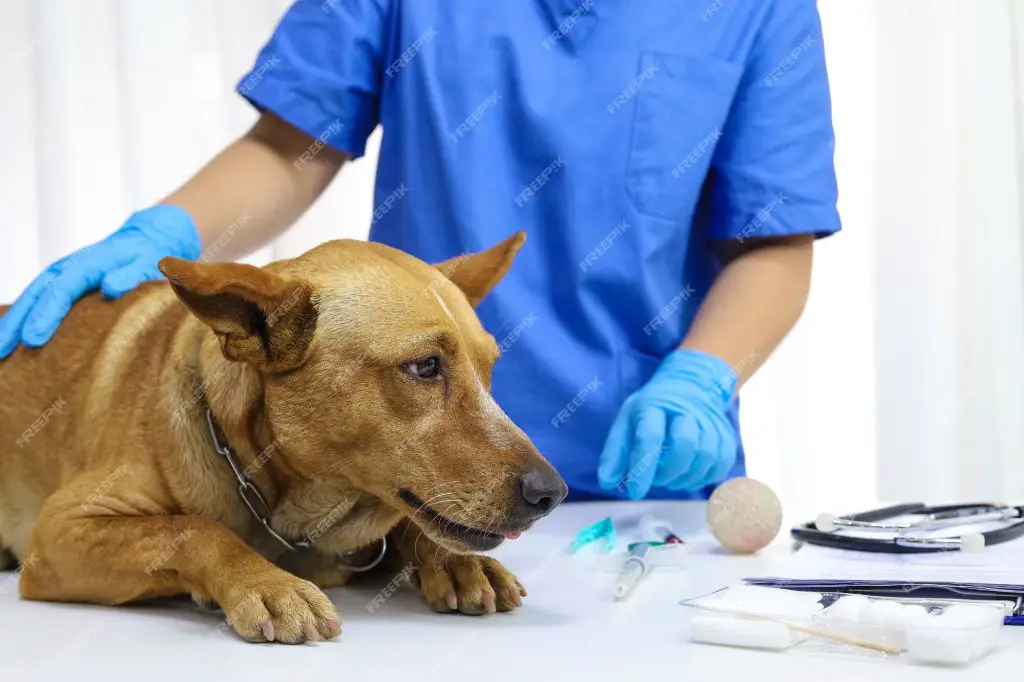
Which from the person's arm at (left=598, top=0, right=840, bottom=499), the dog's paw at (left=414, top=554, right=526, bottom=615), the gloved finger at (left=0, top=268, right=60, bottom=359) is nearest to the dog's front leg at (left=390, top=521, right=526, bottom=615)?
the dog's paw at (left=414, top=554, right=526, bottom=615)

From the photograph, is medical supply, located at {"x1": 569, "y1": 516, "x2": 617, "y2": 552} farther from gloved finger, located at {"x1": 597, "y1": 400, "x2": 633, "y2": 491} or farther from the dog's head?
the dog's head

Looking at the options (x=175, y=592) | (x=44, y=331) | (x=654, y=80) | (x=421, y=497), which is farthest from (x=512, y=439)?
(x=654, y=80)

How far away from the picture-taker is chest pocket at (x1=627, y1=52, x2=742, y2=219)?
172 centimetres

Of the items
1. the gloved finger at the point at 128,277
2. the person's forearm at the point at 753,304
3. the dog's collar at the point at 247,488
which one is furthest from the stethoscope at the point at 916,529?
the gloved finger at the point at 128,277

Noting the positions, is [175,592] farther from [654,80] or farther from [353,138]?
[654,80]

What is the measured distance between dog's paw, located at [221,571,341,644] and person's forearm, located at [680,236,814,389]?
0.89 m

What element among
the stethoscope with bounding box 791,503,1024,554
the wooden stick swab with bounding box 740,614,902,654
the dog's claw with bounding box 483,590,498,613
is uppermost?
the wooden stick swab with bounding box 740,614,902,654

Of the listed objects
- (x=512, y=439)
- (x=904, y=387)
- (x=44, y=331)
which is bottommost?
(x=904, y=387)

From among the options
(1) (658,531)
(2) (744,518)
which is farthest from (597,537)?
(2) (744,518)

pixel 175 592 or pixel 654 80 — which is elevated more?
pixel 654 80

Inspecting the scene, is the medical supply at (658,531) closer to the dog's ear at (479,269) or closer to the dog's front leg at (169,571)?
the dog's ear at (479,269)

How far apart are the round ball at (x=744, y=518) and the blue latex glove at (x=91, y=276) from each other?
824 mm

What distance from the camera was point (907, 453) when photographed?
2.77m

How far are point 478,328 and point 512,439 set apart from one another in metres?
0.16
